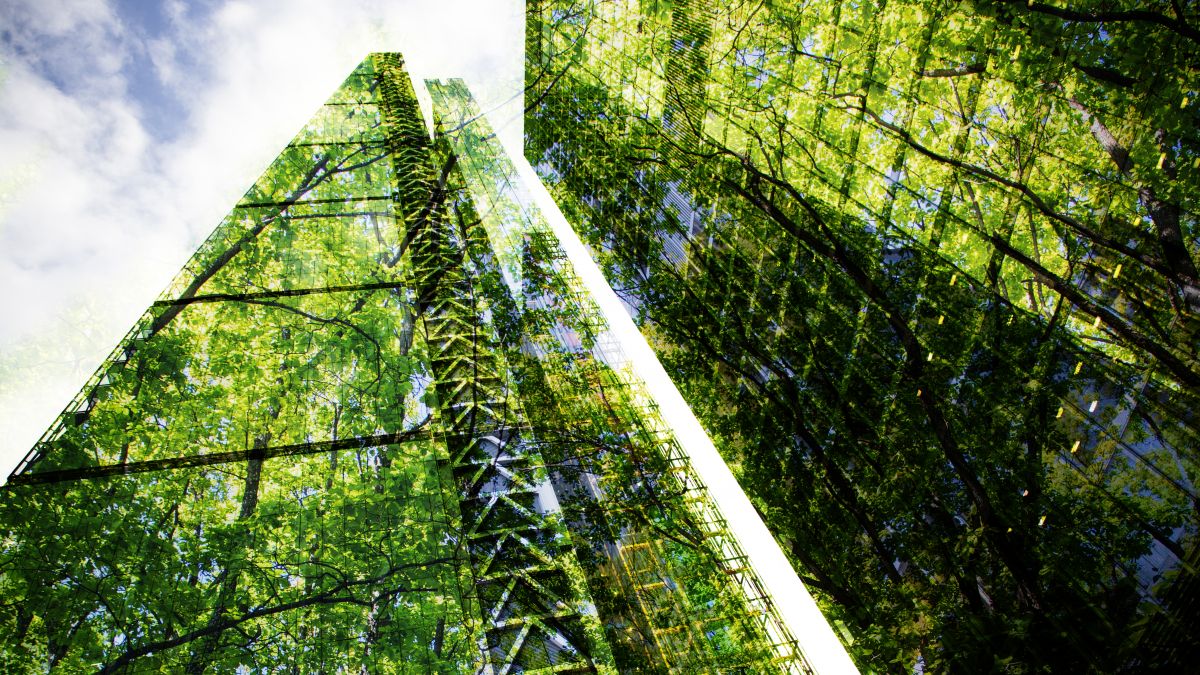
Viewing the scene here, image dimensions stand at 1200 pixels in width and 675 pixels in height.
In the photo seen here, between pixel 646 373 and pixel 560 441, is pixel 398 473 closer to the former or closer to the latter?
pixel 560 441

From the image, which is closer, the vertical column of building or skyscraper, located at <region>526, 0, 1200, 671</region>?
skyscraper, located at <region>526, 0, 1200, 671</region>

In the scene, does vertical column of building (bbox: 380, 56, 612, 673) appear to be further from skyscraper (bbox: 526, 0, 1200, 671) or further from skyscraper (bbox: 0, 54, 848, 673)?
skyscraper (bbox: 526, 0, 1200, 671)

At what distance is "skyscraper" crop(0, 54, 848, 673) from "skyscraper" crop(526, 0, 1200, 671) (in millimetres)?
361

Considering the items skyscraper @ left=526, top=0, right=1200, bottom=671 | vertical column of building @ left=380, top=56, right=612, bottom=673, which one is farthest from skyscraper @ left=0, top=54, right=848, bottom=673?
skyscraper @ left=526, top=0, right=1200, bottom=671

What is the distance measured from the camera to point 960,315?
1.62m

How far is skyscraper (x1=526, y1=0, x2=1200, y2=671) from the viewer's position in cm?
125

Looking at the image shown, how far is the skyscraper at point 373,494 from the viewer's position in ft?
7.13

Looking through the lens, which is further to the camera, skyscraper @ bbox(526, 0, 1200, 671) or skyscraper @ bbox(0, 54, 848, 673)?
skyscraper @ bbox(0, 54, 848, 673)

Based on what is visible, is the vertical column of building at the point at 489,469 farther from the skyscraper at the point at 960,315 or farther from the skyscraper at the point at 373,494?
the skyscraper at the point at 960,315

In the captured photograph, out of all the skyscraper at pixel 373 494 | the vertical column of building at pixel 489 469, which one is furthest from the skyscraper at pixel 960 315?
the vertical column of building at pixel 489 469

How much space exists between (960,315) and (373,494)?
2083 mm

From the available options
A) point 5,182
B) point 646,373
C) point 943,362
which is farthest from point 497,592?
point 5,182

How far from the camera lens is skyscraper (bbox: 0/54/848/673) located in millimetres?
2174

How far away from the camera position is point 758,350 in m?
2.31
